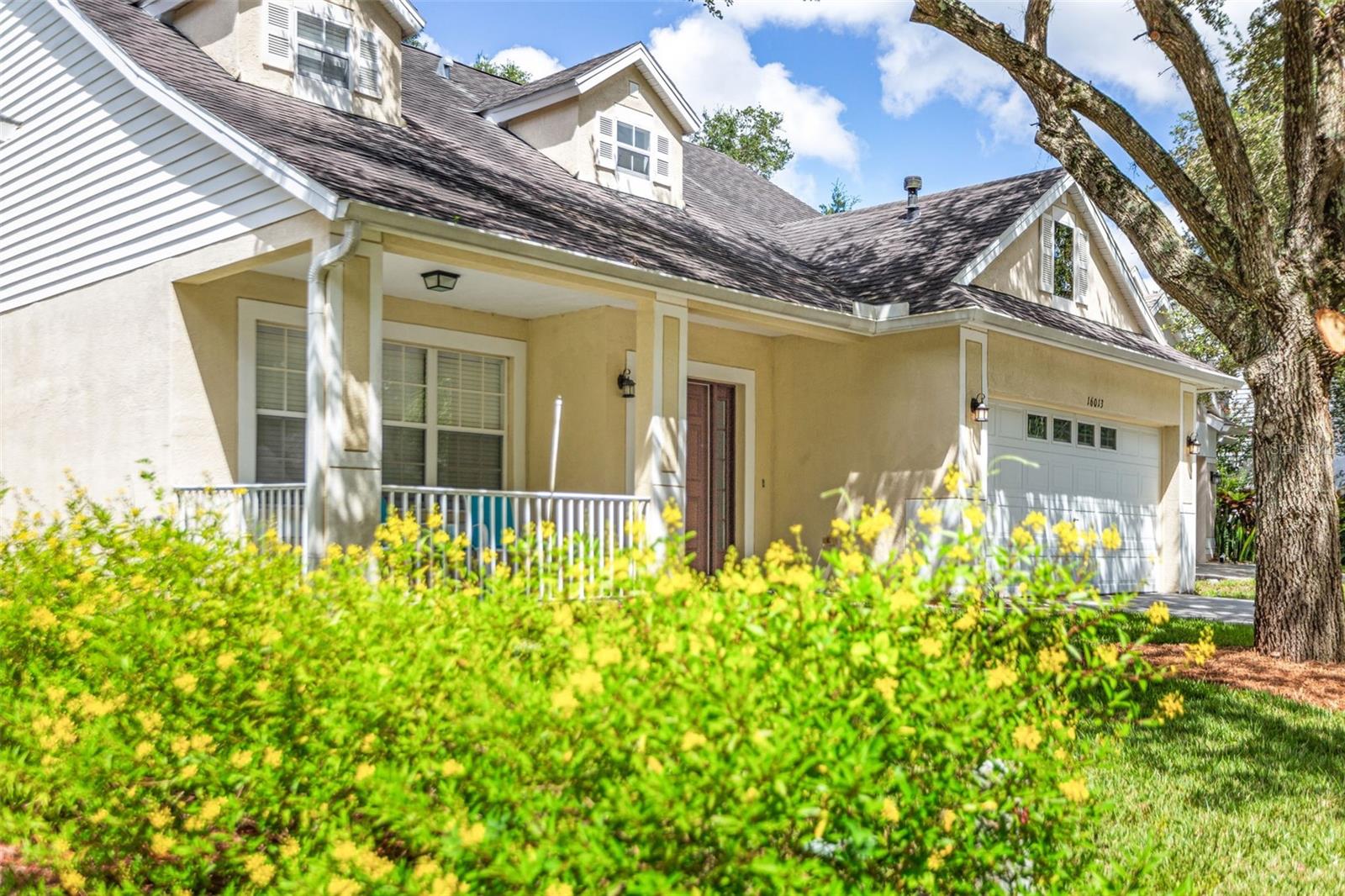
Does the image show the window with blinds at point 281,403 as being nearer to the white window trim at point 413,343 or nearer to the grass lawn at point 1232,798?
the white window trim at point 413,343

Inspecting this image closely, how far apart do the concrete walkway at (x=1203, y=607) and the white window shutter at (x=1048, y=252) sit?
3840mm

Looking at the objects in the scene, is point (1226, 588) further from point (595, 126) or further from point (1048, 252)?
point (595, 126)

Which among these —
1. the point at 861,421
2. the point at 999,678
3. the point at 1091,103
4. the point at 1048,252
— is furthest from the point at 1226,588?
the point at 999,678

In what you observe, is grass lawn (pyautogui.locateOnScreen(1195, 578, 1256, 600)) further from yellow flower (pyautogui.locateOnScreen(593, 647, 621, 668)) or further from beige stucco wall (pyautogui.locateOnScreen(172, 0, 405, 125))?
yellow flower (pyautogui.locateOnScreen(593, 647, 621, 668))

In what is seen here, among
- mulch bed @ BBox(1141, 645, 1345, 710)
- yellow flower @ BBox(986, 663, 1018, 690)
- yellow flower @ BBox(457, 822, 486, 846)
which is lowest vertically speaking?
mulch bed @ BBox(1141, 645, 1345, 710)

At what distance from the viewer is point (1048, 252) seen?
13.4 meters

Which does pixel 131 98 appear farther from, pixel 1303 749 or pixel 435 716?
pixel 1303 749

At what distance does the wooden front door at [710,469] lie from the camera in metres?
12.0

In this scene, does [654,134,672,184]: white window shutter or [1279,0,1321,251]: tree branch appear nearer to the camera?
[1279,0,1321,251]: tree branch

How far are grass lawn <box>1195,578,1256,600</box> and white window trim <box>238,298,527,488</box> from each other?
8.77m

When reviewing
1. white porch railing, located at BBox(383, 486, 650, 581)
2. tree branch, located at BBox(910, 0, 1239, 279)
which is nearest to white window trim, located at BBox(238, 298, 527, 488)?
white porch railing, located at BBox(383, 486, 650, 581)

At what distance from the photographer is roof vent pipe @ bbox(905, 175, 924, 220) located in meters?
14.3

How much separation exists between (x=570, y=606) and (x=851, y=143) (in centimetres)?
5398

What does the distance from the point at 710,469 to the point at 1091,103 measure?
213 inches
